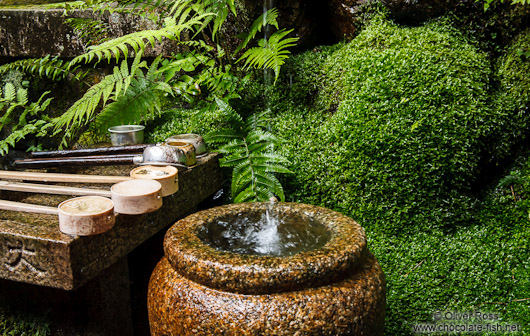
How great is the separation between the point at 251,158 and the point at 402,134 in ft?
4.42

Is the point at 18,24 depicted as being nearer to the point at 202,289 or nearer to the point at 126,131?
the point at 126,131

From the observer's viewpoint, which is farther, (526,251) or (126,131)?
(126,131)

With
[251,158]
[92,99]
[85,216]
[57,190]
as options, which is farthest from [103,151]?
[85,216]

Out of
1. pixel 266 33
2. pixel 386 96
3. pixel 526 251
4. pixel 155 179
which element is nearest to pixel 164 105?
pixel 266 33

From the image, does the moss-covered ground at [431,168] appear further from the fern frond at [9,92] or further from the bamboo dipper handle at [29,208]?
the fern frond at [9,92]

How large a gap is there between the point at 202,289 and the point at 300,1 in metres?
3.71

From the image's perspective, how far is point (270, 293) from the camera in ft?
6.53

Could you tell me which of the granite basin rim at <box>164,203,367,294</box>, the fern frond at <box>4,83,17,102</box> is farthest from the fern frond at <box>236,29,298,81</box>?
the fern frond at <box>4,83,17,102</box>

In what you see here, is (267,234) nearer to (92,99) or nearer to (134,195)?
(134,195)

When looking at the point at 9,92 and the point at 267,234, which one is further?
the point at 9,92

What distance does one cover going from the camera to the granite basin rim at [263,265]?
1.96 meters

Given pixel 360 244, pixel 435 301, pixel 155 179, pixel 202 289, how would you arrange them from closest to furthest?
pixel 202 289, pixel 360 244, pixel 155 179, pixel 435 301

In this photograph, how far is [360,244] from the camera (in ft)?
7.29

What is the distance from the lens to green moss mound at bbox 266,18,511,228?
3.50 metres
